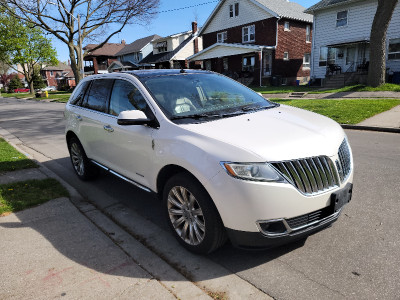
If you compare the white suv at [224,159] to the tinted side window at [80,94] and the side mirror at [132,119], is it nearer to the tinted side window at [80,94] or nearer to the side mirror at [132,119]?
the side mirror at [132,119]

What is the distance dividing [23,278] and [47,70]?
103 metres

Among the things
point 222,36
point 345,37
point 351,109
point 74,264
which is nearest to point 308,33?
point 222,36

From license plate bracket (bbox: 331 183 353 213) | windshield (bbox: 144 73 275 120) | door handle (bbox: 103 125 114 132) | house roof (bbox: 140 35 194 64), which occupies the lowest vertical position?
license plate bracket (bbox: 331 183 353 213)

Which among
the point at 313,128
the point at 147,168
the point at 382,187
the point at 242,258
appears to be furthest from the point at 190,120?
the point at 382,187

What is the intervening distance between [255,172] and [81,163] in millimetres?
3811

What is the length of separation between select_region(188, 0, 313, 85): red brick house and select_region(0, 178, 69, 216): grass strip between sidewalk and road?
24580 mm

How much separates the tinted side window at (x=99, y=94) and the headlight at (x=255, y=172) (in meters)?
2.53

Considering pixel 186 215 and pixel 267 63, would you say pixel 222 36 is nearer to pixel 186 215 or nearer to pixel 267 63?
pixel 267 63

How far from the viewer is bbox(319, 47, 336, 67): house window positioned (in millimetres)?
23600

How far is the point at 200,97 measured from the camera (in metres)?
3.67

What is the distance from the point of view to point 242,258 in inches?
116

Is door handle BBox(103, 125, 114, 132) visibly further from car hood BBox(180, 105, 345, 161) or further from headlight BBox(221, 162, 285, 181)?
headlight BBox(221, 162, 285, 181)

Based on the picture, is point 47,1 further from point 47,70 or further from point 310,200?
point 47,70

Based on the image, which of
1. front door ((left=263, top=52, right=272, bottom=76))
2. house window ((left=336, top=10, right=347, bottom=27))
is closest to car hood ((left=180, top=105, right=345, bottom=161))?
house window ((left=336, top=10, right=347, bottom=27))
